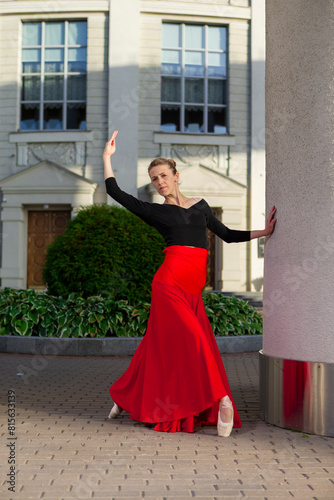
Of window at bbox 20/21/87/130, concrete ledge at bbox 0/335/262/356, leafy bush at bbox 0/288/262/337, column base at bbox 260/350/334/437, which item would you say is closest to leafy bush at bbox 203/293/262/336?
leafy bush at bbox 0/288/262/337

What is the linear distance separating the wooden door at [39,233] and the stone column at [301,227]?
601 inches

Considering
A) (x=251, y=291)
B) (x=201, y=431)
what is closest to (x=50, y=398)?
(x=201, y=431)

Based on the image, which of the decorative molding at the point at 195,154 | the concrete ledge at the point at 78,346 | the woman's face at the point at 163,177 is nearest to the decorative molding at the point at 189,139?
the decorative molding at the point at 195,154

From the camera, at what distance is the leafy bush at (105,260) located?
9172 mm

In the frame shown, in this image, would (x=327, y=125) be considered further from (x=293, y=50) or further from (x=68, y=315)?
(x=68, y=315)

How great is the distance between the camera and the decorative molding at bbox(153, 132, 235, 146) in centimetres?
1895

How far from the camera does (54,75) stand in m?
19.3

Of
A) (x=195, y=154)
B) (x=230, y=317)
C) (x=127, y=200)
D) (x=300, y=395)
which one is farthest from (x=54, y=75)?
(x=300, y=395)

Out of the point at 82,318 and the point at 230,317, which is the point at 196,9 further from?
the point at 82,318

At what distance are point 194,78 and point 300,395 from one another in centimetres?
1700

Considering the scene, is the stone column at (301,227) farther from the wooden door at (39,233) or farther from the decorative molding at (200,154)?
the wooden door at (39,233)

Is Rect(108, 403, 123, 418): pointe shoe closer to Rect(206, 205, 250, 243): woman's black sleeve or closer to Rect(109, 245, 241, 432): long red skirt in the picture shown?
Rect(109, 245, 241, 432): long red skirt

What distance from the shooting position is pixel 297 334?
4.03 metres

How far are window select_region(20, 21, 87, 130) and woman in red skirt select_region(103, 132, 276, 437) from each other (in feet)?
51.4
